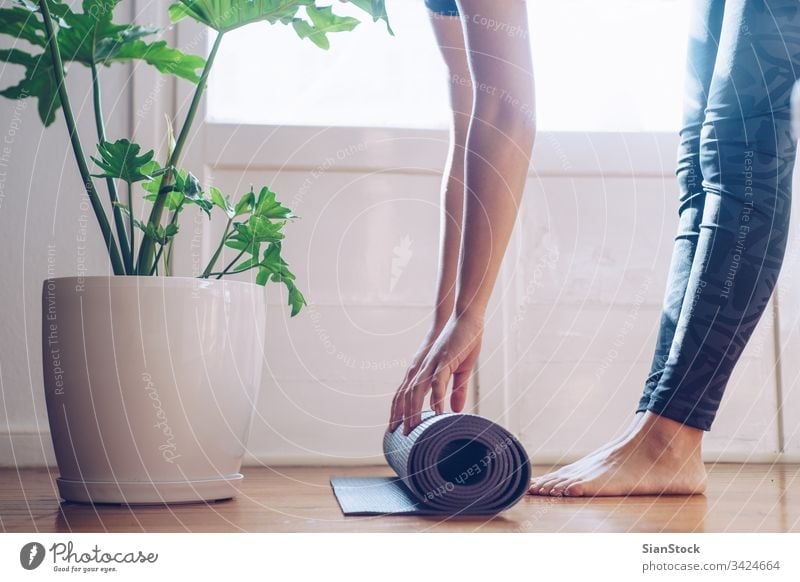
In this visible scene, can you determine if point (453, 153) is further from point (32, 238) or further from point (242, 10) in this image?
point (32, 238)

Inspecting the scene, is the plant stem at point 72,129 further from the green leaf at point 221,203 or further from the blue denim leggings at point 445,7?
the blue denim leggings at point 445,7

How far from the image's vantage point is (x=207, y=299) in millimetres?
604

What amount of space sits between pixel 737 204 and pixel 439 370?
10.8 inches

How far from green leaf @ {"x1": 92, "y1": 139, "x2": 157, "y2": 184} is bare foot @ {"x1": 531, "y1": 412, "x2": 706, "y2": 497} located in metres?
0.39

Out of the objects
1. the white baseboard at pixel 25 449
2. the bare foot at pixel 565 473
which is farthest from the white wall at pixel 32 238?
the bare foot at pixel 565 473

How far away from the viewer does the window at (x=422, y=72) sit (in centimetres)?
101

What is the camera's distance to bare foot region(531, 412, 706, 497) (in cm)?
65

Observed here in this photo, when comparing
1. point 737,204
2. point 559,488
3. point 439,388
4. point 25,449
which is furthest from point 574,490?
point 25,449

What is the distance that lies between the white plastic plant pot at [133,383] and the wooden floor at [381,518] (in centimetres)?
2

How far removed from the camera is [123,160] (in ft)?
1.94

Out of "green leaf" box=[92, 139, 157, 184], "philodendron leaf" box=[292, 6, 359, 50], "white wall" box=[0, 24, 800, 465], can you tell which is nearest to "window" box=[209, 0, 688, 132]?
"white wall" box=[0, 24, 800, 465]

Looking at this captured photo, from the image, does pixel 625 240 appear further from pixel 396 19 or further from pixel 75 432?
pixel 75 432

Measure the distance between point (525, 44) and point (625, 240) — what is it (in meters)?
0.36
